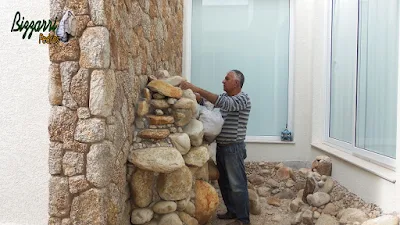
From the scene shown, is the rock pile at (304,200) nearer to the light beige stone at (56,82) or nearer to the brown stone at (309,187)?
the brown stone at (309,187)

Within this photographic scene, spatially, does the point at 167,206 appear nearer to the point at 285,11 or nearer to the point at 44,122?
the point at 44,122

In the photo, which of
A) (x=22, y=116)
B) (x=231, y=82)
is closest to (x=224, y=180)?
(x=231, y=82)

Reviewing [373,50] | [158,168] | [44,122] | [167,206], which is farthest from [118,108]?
[373,50]

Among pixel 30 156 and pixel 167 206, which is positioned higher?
pixel 30 156

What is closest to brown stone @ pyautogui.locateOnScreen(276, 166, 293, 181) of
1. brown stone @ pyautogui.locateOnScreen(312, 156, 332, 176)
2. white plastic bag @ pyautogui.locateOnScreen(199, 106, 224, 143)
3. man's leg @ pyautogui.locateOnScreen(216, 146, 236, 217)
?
brown stone @ pyautogui.locateOnScreen(312, 156, 332, 176)

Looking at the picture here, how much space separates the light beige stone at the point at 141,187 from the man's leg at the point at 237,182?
941 mm

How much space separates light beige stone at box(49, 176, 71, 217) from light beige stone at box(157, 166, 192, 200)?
0.81m

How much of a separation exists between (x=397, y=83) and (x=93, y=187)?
268 cm

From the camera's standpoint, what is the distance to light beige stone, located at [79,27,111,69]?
231cm

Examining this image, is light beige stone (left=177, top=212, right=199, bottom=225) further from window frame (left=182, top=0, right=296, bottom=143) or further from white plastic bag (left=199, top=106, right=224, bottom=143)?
window frame (left=182, top=0, right=296, bottom=143)

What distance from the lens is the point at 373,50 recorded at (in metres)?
3.66

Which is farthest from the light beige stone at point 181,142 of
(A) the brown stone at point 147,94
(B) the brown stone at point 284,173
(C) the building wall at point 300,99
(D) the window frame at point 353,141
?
(C) the building wall at point 300,99

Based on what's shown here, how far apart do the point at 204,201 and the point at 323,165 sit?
A: 1823mm

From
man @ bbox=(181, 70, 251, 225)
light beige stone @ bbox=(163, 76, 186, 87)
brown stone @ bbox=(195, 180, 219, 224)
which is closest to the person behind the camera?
brown stone @ bbox=(195, 180, 219, 224)
